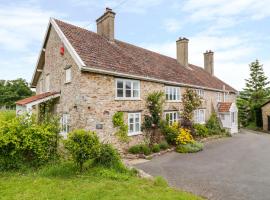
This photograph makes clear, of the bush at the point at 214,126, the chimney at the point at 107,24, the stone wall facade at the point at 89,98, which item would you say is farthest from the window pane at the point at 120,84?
the bush at the point at 214,126

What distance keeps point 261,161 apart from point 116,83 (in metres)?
10.1

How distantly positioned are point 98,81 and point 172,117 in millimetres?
8589

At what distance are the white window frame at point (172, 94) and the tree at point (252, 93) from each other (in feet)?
81.9

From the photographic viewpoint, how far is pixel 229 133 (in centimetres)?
2486

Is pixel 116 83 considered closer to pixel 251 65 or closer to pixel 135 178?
pixel 135 178

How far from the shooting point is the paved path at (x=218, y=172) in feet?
25.1

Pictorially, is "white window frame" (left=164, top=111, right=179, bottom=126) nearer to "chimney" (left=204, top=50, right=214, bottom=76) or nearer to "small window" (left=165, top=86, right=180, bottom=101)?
"small window" (left=165, top=86, right=180, bottom=101)

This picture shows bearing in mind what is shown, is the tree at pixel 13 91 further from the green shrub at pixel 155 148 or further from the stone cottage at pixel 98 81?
the green shrub at pixel 155 148

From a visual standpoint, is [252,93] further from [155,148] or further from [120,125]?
[120,125]

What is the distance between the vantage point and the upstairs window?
14.2 metres

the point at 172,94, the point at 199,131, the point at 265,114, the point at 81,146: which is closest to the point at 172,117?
the point at 172,94

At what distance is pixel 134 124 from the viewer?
15.0 metres

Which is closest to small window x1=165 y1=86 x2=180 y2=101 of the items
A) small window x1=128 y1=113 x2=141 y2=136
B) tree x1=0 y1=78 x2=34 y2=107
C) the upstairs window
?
the upstairs window

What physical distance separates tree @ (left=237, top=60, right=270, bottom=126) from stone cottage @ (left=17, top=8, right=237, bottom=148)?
1002 inches
